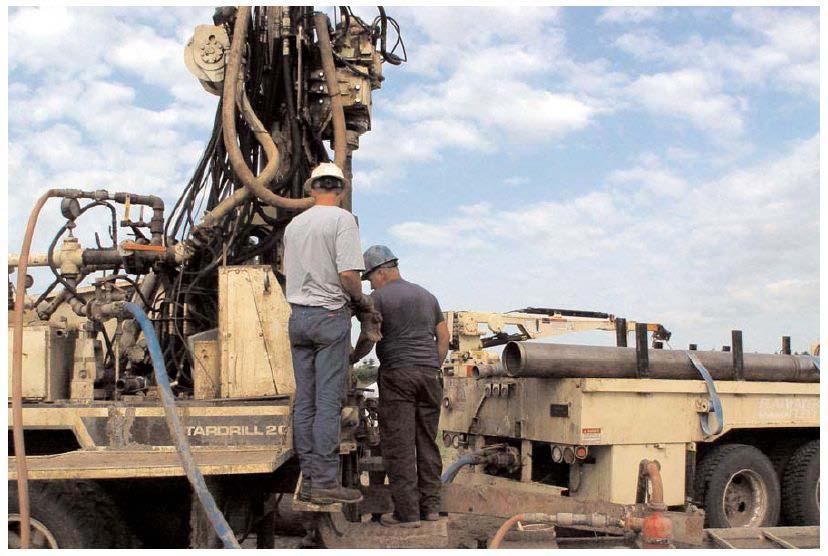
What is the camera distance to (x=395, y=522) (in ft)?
17.1

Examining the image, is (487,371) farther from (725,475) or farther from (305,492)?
(305,492)

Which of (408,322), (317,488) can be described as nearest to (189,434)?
(317,488)

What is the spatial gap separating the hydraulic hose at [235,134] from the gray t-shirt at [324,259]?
895 millimetres

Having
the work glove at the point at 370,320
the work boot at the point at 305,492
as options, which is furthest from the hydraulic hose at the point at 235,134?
the work boot at the point at 305,492

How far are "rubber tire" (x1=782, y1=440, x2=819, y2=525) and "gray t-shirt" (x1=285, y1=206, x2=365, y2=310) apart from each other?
5283mm

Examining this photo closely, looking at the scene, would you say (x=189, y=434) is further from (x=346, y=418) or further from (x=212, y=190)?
(x=212, y=190)

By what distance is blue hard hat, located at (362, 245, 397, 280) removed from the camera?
569 cm

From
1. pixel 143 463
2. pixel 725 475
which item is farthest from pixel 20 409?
pixel 725 475

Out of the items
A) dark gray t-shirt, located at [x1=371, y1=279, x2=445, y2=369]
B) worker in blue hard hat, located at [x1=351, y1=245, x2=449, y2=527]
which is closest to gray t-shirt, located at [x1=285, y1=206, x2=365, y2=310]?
worker in blue hard hat, located at [x1=351, y1=245, x2=449, y2=527]

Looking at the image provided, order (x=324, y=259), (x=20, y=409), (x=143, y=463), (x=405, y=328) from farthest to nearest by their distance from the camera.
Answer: (x=405, y=328) < (x=324, y=259) < (x=143, y=463) < (x=20, y=409)

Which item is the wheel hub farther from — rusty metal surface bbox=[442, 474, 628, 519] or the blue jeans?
the blue jeans

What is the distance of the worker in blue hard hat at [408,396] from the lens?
5238mm

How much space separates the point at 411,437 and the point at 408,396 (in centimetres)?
26

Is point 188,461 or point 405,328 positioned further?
point 405,328
